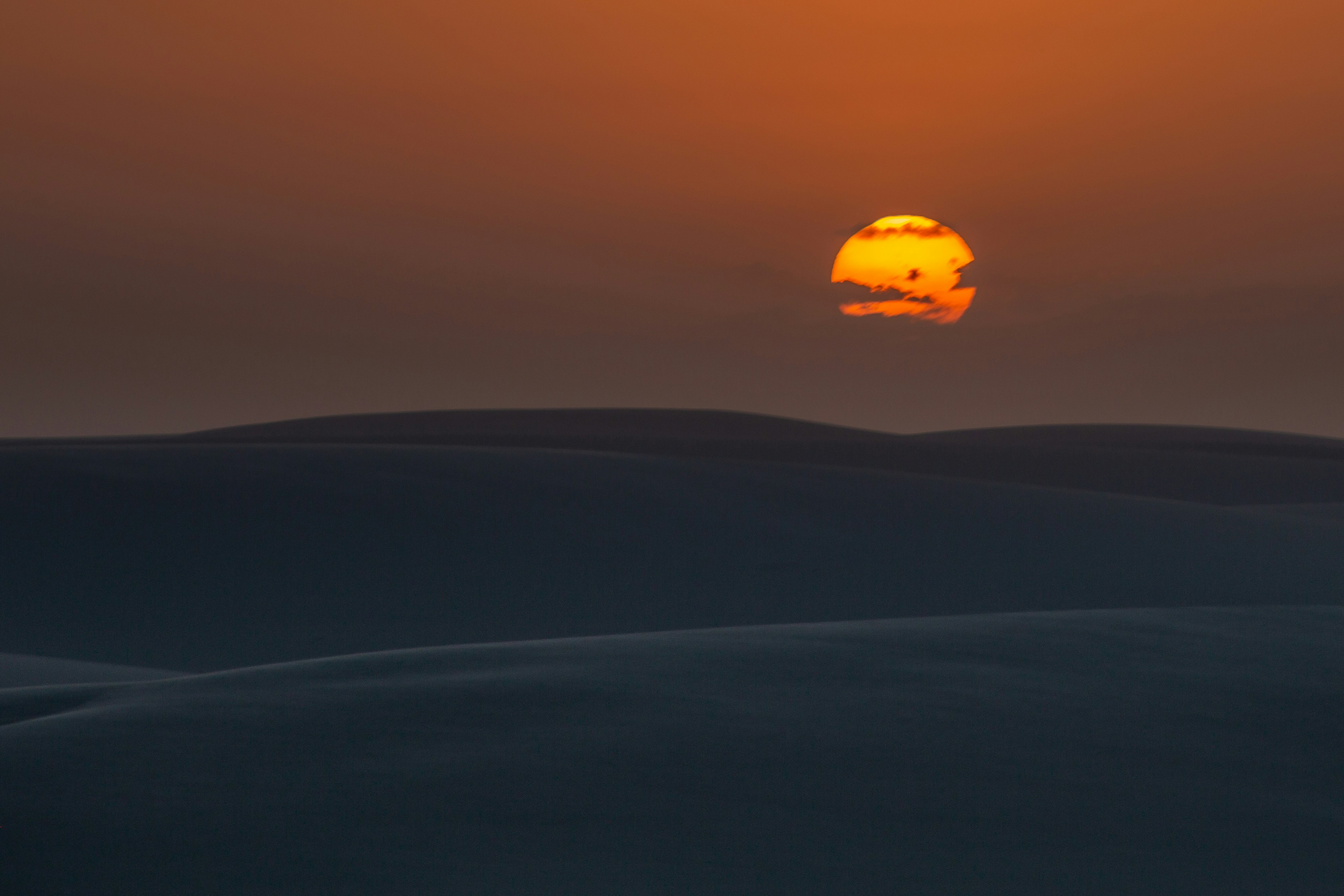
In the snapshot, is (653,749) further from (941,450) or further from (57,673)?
(941,450)

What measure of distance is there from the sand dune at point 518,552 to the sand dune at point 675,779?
5.18 m

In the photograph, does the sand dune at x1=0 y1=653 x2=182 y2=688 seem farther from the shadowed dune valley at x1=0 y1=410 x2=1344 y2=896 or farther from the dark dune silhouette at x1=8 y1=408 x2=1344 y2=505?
the dark dune silhouette at x1=8 y1=408 x2=1344 y2=505

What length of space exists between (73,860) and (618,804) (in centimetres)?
122

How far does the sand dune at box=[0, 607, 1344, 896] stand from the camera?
262cm

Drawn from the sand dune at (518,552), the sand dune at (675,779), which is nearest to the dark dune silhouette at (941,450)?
the sand dune at (518,552)

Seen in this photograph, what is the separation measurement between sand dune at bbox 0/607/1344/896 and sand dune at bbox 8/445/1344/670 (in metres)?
5.18

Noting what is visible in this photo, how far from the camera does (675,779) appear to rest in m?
3.11

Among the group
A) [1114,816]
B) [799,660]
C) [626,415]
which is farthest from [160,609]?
[626,415]

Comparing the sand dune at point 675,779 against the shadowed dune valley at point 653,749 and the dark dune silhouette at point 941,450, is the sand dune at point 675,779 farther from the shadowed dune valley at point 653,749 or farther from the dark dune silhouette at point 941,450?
the dark dune silhouette at point 941,450

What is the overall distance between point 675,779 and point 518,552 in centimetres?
925

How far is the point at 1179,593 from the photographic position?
1204cm

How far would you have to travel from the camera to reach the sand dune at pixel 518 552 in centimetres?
963

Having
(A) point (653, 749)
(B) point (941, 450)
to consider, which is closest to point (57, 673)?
(A) point (653, 749)

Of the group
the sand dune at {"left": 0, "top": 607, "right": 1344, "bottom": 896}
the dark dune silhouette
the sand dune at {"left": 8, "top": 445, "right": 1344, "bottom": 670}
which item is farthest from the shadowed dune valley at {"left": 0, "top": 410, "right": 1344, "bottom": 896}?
the dark dune silhouette
